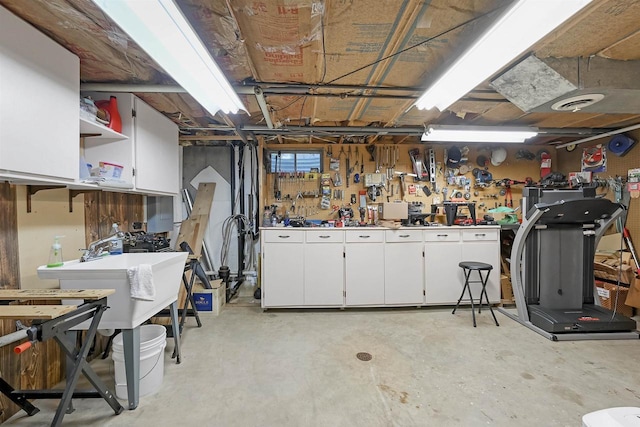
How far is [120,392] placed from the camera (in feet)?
5.93

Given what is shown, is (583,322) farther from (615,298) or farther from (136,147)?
(136,147)

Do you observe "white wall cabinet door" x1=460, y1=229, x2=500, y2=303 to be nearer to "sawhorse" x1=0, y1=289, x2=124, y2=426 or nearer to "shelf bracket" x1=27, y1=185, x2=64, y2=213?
"sawhorse" x1=0, y1=289, x2=124, y2=426

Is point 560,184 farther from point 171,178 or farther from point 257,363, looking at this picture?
point 171,178

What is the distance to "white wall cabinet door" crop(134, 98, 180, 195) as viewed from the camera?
96.0 inches

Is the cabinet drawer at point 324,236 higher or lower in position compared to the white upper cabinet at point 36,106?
lower

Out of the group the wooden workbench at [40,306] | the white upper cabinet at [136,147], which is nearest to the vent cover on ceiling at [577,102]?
the wooden workbench at [40,306]

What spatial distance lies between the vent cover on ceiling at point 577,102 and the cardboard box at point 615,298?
234cm

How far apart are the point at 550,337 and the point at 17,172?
172 inches

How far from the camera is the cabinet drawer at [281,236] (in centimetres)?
324

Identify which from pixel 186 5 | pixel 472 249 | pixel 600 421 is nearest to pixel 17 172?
pixel 186 5

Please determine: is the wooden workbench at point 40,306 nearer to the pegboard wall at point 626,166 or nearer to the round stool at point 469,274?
the round stool at point 469,274

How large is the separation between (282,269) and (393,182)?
2.12 meters

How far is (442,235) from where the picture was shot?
337 centimetres

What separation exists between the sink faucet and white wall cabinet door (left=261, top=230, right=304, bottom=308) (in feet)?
4.83
